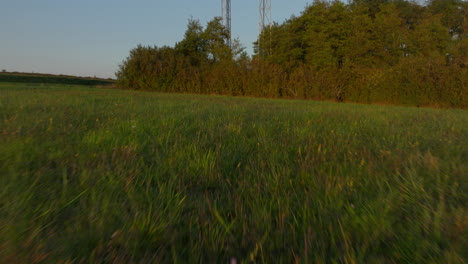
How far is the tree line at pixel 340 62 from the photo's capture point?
16.2m

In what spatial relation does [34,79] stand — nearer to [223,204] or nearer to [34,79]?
[34,79]

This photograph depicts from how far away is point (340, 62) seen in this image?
2381 cm

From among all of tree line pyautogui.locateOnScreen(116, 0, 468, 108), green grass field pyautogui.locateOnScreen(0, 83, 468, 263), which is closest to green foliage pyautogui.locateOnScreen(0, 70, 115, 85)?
tree line pyautogui.locateOnScreen(116, 0, 468, 108)

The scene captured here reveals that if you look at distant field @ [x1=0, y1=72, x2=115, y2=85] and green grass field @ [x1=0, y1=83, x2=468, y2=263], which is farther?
distant field @ [x1=0, y1=72, x2=115, y2=85]

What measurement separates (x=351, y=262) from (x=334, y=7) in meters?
27.0

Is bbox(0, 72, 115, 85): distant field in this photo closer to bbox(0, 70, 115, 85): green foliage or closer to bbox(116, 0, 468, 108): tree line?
bbox(0, 70, 115, 85): green foliage

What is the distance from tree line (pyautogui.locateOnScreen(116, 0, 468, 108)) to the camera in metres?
16.2

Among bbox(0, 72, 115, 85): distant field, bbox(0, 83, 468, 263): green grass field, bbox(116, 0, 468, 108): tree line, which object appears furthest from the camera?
bbox(0, 72, 115, 85): distant field

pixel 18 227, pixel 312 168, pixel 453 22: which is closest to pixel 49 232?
pixel 18 227

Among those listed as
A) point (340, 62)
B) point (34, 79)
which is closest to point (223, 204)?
point (340, 62)

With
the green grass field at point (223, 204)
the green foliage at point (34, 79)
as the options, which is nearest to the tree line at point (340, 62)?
the green grass field at point (223, 204)

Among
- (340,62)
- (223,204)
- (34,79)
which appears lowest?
(223,204)

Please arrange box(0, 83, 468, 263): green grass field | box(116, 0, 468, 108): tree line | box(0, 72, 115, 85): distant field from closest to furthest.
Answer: box(0, 83, 468, 263): green grass field → box(116, 0, 468, 108): tree line → box(0, 72, 115, 85): distant field

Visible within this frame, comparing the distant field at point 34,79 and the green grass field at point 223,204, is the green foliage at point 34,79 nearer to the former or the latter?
the distant field at point 34,79
